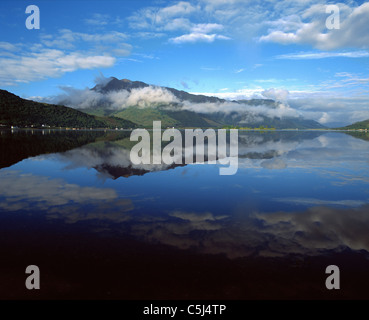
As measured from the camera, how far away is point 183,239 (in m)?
12.1

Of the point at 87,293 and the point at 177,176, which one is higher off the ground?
the point at 177,176

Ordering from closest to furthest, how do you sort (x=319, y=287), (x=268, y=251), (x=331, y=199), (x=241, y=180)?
1. (x=319, y=287)
2. (x=268, y=251)
3. (x=331, y=199)
4. (x=241, y=180)

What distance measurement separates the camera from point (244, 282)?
8766mm

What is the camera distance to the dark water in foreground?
336 inches

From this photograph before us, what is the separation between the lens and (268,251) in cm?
1105

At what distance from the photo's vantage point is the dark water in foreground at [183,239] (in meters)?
8.53

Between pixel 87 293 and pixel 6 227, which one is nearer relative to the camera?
pixel 87 293

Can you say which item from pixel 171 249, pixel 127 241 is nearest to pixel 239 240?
pixel 171 249

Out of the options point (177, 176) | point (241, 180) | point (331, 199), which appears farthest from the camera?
point (177, 176)

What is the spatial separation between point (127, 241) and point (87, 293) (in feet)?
12.3

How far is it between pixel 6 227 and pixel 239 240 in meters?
11.7

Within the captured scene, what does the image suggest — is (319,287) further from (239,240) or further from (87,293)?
(87,293)
